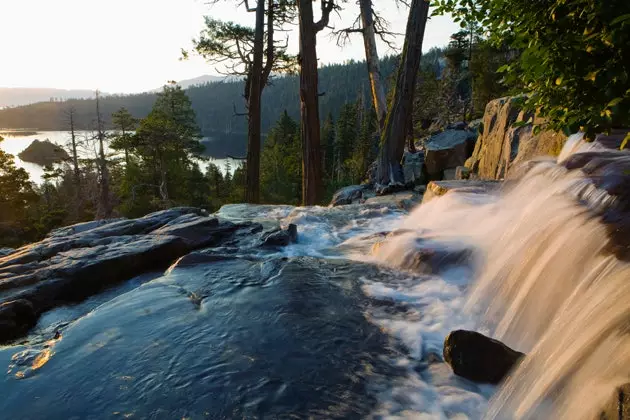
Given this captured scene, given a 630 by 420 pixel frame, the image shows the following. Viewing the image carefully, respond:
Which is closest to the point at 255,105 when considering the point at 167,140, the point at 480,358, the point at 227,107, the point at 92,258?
the point at 92,258

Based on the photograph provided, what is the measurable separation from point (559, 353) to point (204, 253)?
5385 mm

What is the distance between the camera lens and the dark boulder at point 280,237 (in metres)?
7.81

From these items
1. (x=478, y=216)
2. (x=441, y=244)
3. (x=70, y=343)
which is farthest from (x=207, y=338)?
(x=478, y=216)

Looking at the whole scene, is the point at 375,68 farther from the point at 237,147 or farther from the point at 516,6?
the point at 237,147

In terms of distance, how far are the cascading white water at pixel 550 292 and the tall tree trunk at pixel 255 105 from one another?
8933 mm

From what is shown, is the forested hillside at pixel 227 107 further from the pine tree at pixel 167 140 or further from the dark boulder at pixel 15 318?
the dark boulder at pixel 15 318

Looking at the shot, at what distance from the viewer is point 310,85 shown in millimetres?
11844

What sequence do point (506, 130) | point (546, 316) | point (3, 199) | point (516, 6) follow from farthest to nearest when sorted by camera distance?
1. point (3, 199)
2. point (506, 130)
3. point (546, 316)
4. point (516, 6)

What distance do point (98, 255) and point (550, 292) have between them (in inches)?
251

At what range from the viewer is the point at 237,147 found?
13275cm

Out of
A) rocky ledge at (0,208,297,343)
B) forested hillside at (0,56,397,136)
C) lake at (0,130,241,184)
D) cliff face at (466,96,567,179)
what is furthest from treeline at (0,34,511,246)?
forested hillside at (0,56,397,136)

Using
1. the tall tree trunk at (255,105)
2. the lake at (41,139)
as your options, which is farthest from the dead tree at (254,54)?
the lake at (41,139)

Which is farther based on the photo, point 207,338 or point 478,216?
point 478,216

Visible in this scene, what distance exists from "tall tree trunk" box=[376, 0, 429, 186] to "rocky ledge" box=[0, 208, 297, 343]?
17.6 ft
